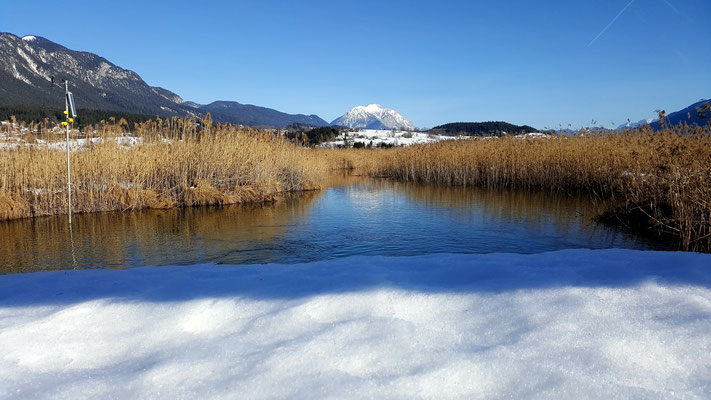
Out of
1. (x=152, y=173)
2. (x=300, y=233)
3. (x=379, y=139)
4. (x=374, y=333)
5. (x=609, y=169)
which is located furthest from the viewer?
(x=379, y=139)

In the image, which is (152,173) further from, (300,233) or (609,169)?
(609,169)

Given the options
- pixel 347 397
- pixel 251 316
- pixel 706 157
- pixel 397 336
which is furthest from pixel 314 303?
pixel 706 157

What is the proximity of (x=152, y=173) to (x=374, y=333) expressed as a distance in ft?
34.9

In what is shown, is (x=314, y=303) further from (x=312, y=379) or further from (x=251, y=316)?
(x=312, y=379)

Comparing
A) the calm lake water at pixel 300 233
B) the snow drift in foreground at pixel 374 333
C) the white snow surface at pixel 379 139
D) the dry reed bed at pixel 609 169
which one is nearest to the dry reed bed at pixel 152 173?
the calm lake water at pixel 300 233

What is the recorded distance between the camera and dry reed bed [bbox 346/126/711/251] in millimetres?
6418

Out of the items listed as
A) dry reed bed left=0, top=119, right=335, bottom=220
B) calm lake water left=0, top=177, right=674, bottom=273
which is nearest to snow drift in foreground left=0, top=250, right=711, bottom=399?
calm lake water left=0, top=177, right=674, bottom=273

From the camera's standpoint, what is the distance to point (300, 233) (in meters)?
7.55

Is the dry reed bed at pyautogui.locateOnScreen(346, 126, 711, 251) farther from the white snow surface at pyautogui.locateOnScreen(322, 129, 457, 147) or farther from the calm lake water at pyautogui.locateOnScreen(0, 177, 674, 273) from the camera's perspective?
the white snow surface at pyautogui.locateOnScreen(322, 129, 457, 147)

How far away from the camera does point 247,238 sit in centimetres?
A: 721

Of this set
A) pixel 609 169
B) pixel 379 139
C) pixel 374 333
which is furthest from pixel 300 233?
pixel 379 139

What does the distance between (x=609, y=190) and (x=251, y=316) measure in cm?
1271

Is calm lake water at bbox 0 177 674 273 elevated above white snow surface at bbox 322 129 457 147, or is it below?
below

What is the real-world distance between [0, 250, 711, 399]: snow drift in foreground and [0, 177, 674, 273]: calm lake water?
321 centimetres
